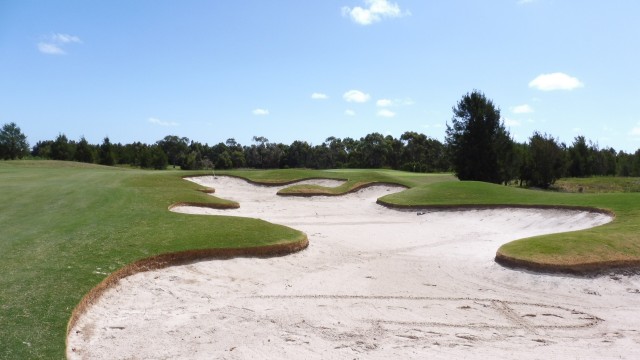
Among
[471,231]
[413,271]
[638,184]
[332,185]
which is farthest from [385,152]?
[413,271]

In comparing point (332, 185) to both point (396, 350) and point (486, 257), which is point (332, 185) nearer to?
point (486, 257)

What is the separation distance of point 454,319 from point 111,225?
10.2 metres

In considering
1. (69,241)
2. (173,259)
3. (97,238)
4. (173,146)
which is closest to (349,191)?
(173,259)

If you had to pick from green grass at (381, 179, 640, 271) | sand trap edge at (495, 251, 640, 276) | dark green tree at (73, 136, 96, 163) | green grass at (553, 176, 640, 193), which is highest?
dark green tree at (73, 136, 96, 163)

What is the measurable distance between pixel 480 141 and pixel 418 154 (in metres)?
57.6

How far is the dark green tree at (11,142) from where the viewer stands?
7681cm

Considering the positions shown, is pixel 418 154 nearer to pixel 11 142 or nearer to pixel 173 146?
pixel 173 146

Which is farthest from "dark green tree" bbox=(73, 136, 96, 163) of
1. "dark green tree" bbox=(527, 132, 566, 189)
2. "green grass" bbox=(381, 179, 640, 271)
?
"green grass" bbox=(381, 179, 640, 271)

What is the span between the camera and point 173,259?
11.7 metres

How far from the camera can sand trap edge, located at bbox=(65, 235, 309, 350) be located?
8.37m

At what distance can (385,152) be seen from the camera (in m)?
99.2

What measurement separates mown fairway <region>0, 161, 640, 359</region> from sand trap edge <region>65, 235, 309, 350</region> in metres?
0.14

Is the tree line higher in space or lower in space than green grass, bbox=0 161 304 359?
higher

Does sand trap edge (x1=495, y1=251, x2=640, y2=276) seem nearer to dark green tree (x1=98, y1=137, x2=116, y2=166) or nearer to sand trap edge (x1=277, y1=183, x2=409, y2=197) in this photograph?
sand trap edge (x1=277, y1=183, x2=409, y2=197)
